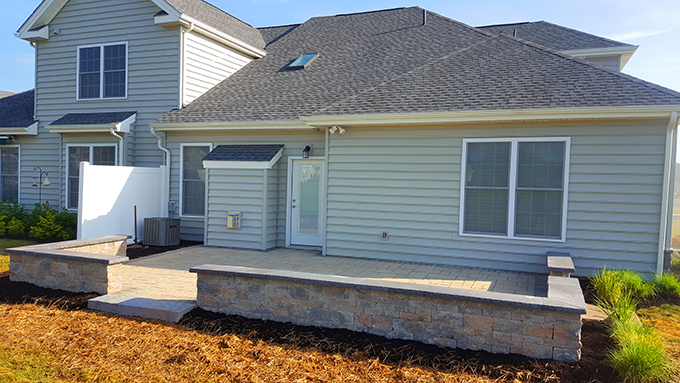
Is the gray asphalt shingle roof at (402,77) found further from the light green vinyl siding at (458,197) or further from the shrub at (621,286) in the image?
the shrub at (621,286)

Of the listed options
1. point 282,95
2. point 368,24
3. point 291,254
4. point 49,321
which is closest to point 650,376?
point 49,321

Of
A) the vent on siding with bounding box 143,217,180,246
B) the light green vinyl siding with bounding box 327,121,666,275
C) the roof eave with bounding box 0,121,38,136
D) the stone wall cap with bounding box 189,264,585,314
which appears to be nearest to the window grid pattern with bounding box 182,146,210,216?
the vent on siding with bounding box 143,217,180,246

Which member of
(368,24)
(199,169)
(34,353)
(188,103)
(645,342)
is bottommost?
(34,353)

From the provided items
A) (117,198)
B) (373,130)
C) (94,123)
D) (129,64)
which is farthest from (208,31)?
(373,130)

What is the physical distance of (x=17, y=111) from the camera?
14.4m

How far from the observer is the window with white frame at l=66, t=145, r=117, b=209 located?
12.2m

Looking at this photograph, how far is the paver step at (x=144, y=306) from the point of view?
5426 mm

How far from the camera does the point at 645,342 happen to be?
13.4ft

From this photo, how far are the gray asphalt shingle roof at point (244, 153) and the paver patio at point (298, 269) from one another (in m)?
1.99

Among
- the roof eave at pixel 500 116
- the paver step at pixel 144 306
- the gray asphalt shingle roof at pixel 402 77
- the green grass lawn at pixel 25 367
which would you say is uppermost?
the gray asphalt shingle roof at pixel 402 77

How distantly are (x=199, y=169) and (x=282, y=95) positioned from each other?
270 cm

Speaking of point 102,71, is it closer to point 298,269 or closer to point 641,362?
point 298,269

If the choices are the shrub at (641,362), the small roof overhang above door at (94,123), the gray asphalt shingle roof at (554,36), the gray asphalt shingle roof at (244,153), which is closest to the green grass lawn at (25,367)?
→ the shrub at (641,362)

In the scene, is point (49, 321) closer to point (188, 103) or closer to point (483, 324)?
point (483, 324)
